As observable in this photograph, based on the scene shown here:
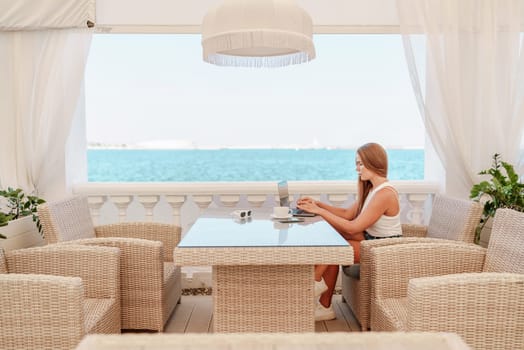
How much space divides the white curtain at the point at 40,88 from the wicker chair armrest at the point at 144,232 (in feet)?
2.72

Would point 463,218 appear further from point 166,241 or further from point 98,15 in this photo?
point 98,15

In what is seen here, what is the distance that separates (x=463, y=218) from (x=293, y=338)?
6.82ft

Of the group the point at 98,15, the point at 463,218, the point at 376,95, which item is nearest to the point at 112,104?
the point at 376,95

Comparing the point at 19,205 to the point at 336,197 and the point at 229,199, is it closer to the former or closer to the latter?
the point at 229,199

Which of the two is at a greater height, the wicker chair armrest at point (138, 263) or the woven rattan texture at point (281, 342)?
the woven rattan texture at point (281, 342)

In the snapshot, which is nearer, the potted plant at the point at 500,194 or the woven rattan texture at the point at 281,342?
the woven rattan texture at the point at 281,342

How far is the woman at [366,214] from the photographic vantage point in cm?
269

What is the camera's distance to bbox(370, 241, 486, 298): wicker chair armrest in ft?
7.51

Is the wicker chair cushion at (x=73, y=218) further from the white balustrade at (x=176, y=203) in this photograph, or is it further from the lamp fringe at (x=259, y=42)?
the lamp fringe at (x=259, y=42)

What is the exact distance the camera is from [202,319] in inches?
120

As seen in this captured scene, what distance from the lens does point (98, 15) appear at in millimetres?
3619

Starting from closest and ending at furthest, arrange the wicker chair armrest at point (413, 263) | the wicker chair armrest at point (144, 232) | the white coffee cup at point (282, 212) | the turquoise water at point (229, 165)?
1. the wicker chair armrest at point (413, 263)
2. the white coffee cup at point (282, 212)
3. the wicker chair armrest at point (144, 232)
4. the turquoise water at point (229, 165)

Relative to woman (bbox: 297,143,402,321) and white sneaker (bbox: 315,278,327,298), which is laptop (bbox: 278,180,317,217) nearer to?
woman (bbox: 297,143,402,321)

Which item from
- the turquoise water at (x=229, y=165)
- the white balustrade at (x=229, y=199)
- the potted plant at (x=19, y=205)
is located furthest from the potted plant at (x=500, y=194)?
the turquoise water at (x=229, y=165)
